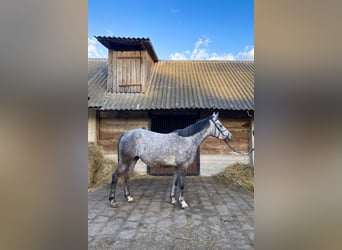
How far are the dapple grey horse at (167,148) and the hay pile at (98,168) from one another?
1199 mm

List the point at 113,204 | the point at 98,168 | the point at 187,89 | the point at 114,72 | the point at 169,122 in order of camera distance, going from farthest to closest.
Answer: the point at 187,89
the point at 114,72
the point at 169,122
the point at 98,168
the point at 113,204

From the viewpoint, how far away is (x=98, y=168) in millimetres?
4195

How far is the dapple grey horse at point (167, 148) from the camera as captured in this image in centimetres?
257

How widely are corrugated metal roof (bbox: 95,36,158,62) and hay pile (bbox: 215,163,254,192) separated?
3.12 m

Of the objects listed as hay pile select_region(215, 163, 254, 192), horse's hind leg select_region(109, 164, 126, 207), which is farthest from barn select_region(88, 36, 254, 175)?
horse's hind leg select_region(109, 164, 126, 207)

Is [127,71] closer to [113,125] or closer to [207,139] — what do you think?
[113,125]

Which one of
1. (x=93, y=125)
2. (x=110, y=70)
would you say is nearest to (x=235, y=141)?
(x=93, y=125)

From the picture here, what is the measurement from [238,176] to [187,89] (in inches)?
88.7
